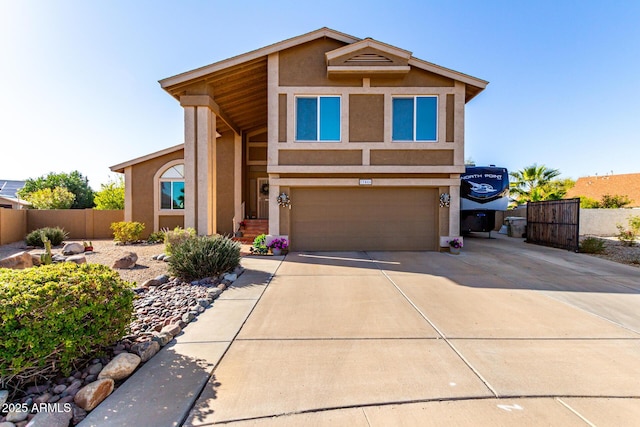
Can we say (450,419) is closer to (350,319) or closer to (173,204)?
(350,319)

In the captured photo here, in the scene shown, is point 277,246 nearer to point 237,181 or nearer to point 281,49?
point 237,181

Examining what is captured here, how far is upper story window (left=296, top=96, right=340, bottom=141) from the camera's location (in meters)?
11.2

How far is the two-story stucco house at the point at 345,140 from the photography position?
1081cm

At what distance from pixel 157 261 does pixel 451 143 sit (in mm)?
10506

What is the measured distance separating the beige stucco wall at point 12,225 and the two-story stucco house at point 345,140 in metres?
10.8

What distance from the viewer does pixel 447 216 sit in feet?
37.5

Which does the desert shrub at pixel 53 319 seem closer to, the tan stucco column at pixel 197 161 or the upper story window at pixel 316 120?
the tan stucco column at pixel 197 161

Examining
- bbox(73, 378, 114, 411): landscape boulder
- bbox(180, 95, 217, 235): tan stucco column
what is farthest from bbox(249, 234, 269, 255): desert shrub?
bbox(73, 378, 114, 411): landscape boulder

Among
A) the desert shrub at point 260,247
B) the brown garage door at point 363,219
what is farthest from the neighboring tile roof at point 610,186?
the desert shrub at point 260,247

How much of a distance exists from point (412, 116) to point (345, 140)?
8.45 ft

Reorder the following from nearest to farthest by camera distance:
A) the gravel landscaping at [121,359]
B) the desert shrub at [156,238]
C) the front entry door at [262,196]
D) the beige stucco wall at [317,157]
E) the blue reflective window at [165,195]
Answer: the gravel landscaping at [121,359]
the beige stucco wall at [317,157]
the desert shrub at [156,238]
the blue reflective window at [165,195]
the front entry door at [262,196]

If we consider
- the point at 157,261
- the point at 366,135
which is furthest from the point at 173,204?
the point at 366,135

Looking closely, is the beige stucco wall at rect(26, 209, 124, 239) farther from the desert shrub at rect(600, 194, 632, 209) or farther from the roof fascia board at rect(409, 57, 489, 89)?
the desert shrub at rect(600, 194, 632, 209)

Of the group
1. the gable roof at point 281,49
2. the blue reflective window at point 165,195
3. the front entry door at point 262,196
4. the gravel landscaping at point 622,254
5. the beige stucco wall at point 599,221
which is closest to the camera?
the gravel landscaping at point 622,254
